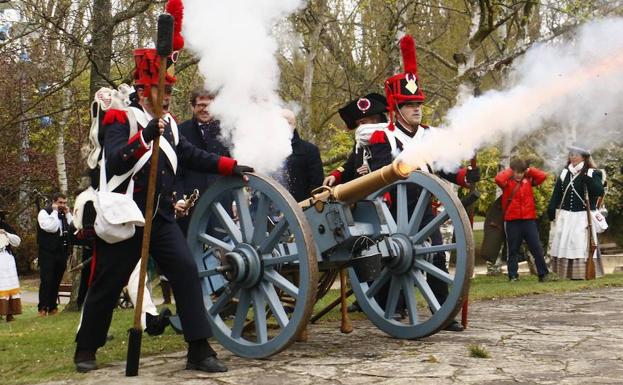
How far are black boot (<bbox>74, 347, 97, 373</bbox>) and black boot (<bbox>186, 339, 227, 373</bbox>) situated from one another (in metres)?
0.54

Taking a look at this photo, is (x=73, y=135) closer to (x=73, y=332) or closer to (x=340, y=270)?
(x=73, y=332)

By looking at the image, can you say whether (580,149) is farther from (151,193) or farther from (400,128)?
(151,193)

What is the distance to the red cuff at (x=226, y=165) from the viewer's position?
5582mm

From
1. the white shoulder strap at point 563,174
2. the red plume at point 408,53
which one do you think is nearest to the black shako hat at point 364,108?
the red plume at point 408,53

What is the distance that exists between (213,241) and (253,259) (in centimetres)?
44

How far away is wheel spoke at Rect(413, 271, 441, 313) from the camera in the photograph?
19.9 feet

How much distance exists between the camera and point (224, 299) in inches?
229

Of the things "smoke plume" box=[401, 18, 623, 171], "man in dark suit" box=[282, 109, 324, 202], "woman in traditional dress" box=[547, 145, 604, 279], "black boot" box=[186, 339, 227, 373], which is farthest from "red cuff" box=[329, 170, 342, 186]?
"woman in traditional dress" box=[547, 145, 604, 279]

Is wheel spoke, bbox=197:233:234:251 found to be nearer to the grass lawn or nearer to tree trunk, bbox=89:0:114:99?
the grass lawn

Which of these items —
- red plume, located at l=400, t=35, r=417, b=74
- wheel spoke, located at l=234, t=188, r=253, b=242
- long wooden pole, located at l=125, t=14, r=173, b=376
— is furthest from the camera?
red plume, located at l=400, t=35, r=417, b=74

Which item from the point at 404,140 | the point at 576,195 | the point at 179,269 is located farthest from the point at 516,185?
the point at 179,269

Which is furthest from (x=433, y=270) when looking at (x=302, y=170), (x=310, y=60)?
(x=310, y=60)

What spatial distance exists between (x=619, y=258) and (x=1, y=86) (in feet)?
40.3

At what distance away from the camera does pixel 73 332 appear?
7.51m
